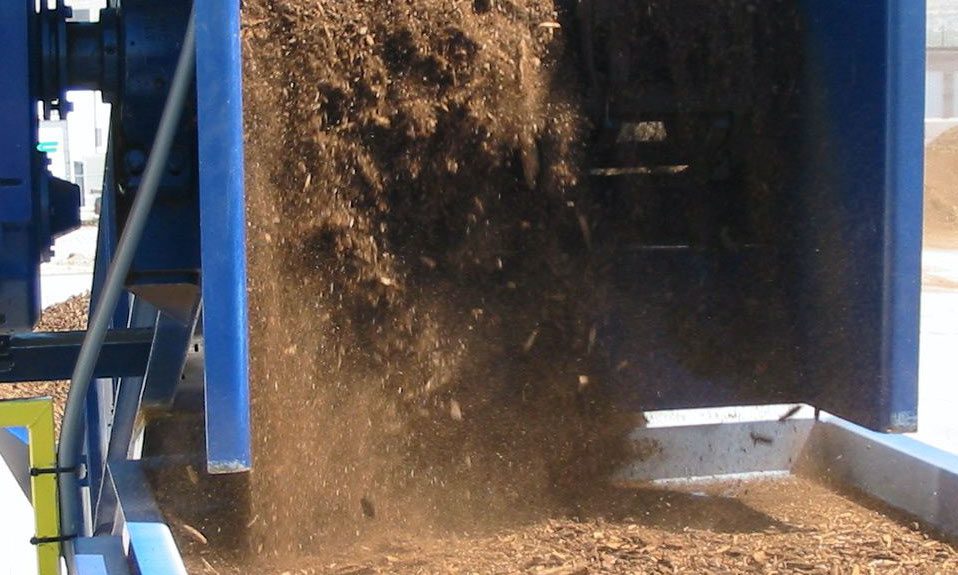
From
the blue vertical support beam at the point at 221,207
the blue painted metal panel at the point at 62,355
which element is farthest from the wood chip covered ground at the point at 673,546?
Result: the blue vertical support beam at the point at 221,207

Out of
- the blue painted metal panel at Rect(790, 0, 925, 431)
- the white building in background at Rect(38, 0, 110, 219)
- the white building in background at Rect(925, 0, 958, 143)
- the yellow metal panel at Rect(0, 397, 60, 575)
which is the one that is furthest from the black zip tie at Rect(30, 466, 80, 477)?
the white building in background at Rect(925, 0, 958, 143)

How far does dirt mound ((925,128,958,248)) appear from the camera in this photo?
54.5 feet

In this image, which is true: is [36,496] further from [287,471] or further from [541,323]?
[541,323]

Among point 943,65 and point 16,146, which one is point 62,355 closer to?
point 16,146

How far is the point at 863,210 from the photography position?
245 cm

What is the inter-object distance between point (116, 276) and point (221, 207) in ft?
1.33

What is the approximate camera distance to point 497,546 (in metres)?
2.53

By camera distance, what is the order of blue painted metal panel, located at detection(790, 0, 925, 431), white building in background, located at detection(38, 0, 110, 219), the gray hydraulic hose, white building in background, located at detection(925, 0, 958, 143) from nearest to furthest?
the gray hydraulic hose
blue painted metal panel, located at detection(790, 0, 925, 431)
white building in background, located at detection(38, 0, 110, 219)
white building in background, located at detection(925, 0, 958, 143)

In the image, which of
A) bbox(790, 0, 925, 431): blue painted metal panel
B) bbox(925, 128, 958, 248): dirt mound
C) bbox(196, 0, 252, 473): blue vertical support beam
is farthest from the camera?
bbox(925, 128, 958, 248): dirt mound

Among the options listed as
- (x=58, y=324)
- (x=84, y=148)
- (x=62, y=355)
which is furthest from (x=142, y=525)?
(x=84, y=148)

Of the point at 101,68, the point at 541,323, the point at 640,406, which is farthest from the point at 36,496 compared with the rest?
the point at 640,406

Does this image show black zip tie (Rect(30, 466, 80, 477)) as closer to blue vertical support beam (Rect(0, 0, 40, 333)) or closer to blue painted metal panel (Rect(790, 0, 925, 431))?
blue vertical support beam (Rect(0, 0, 40, 333))

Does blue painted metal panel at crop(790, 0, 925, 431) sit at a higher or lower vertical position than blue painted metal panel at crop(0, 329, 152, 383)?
higher

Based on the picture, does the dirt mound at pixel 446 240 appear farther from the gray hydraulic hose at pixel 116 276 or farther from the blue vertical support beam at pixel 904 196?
the blue vertical support beam at pixel 904 196
